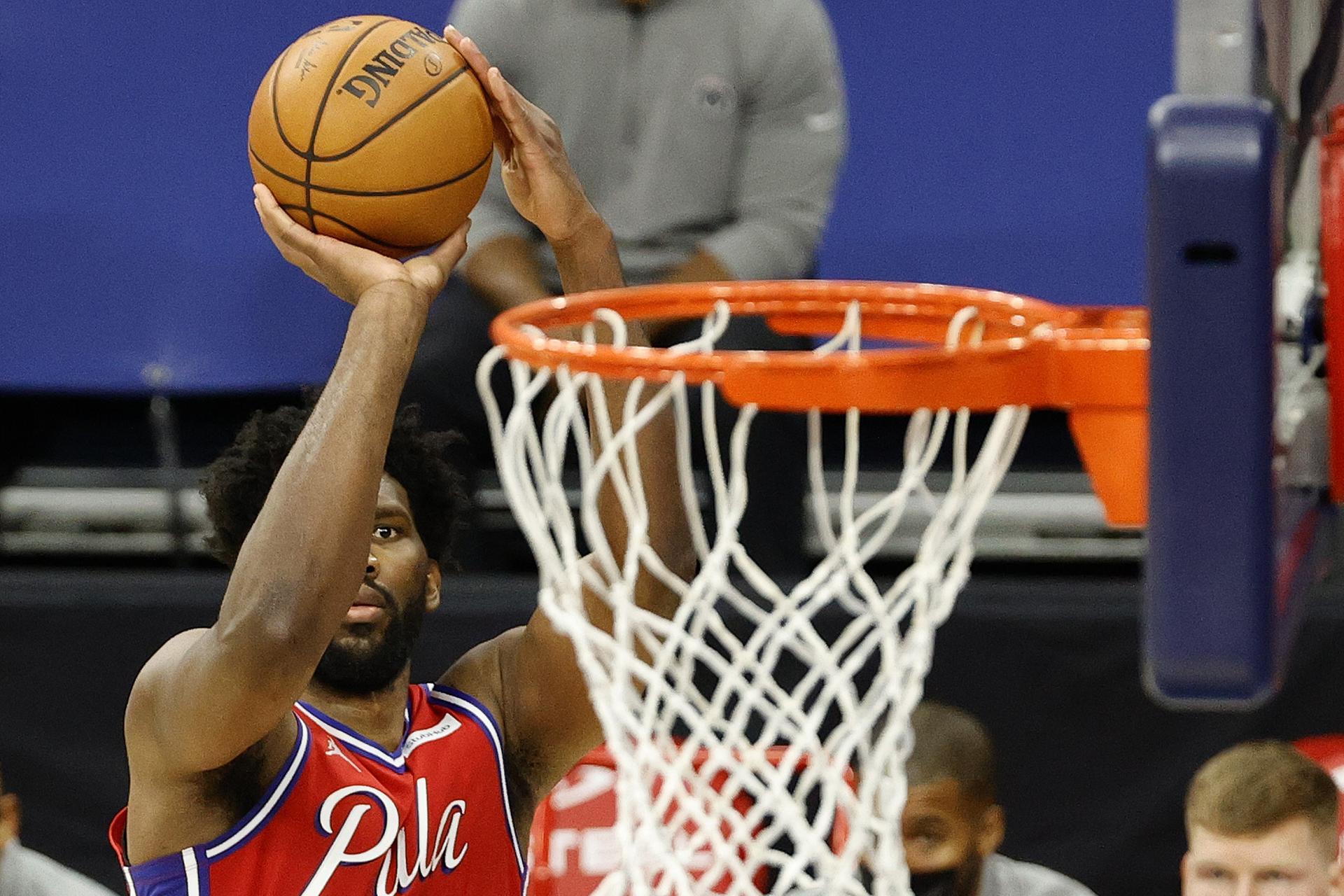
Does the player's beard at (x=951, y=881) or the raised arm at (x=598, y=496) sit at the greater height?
the raised arm at (x=598, y=496)

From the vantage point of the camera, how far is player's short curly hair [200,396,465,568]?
2.87m

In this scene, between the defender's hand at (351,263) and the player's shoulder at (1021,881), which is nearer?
the defender's hand at (351,263)

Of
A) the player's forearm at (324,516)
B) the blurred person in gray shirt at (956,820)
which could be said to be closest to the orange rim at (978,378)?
the player's forearm at (324,516)

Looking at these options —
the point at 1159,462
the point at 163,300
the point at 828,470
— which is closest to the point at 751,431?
the point at 828,470

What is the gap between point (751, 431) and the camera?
11.9ft

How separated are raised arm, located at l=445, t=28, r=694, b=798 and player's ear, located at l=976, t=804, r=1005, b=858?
96 centimetres

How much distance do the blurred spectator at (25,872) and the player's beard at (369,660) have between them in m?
1.23

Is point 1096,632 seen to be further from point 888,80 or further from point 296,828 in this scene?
point 296,828

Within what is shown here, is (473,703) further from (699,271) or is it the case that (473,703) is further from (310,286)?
(310,286)

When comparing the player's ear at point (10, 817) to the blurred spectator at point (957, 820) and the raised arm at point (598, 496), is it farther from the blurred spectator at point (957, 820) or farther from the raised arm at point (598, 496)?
the blurred spectator at point (957, 820)

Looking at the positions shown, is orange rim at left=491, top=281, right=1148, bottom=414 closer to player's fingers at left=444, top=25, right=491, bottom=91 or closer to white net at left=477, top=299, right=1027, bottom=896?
white net at left=477, top=299, right=1027, bottom=896

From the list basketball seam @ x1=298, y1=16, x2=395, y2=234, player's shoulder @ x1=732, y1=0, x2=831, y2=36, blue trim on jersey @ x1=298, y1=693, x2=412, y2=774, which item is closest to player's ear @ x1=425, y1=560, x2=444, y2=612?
blue trim on jersey @ x1=298, y1=693, x2=412, y2=774

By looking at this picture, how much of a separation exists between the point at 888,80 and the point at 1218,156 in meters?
2.59

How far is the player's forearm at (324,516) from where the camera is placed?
2068 millimetres
